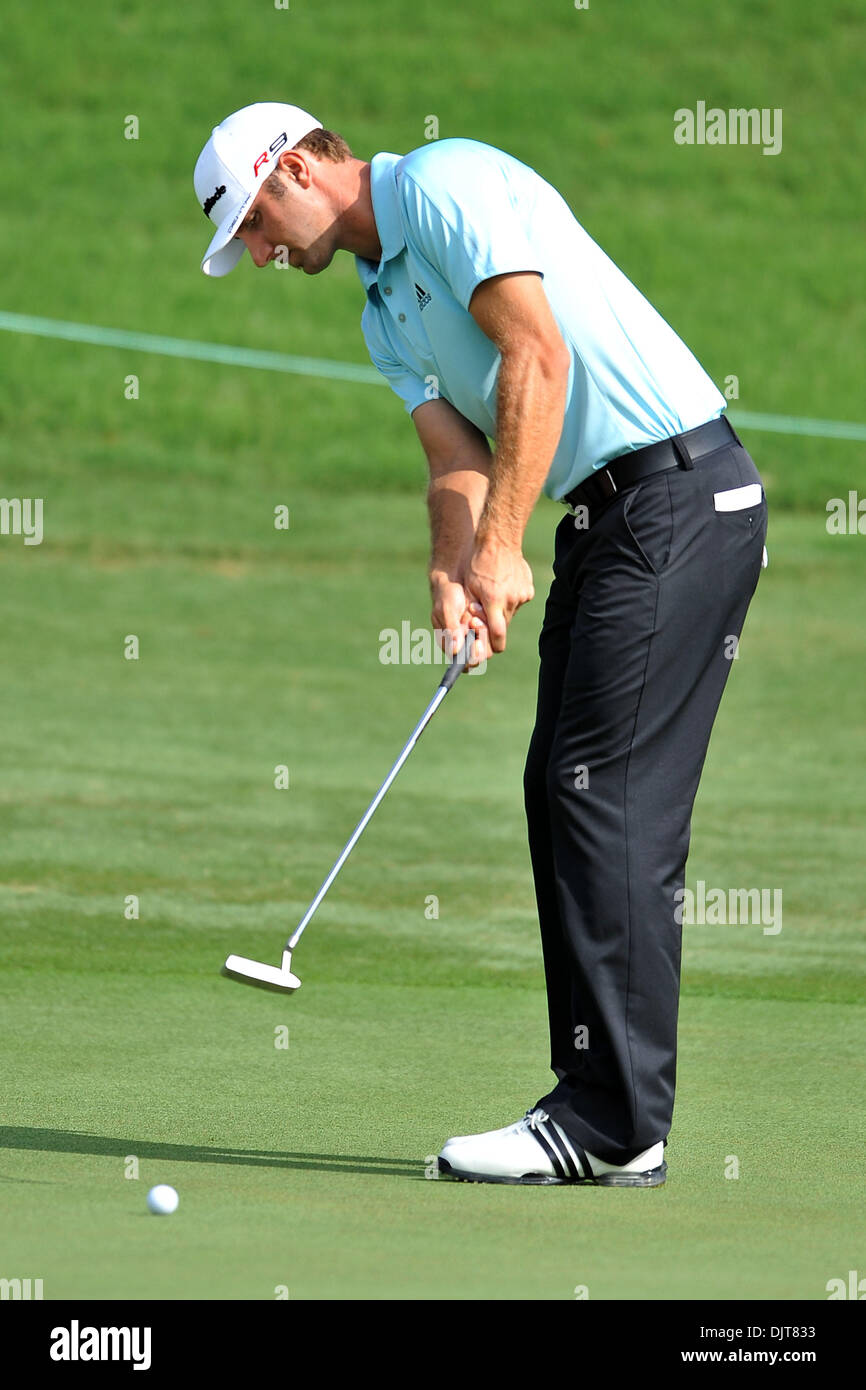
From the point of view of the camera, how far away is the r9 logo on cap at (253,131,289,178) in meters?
4.29

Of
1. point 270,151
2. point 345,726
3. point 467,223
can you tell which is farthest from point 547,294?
point 345,726

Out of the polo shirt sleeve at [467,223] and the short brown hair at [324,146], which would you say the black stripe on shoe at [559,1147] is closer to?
the polo shirt sleeve at [467,223]

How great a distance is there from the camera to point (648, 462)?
4230 millimetres

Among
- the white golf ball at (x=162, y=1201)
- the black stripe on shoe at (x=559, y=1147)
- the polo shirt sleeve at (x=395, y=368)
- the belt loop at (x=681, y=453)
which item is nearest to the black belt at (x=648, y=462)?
Result: the belt loop at (x=681, y=453)

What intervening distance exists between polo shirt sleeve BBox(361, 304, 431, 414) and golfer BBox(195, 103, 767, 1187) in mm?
271

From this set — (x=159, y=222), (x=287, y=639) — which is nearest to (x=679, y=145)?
(x=159, y=222)

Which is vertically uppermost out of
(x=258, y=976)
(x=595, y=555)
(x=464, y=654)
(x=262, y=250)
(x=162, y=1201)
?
(x=262, y=250)

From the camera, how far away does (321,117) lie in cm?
2581

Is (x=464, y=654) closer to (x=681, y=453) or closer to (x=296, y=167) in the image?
(x=681, y=453)

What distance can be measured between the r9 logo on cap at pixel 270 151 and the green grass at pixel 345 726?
1.96 m

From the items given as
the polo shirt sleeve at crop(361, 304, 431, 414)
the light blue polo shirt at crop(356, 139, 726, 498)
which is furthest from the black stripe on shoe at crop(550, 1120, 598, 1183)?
the polo shirt sleeve at crop(361, 304, 431, 414)

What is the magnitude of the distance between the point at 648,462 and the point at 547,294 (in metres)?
0.38

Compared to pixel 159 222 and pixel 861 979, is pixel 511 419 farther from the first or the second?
pixel 159 222

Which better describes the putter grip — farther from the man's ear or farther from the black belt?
the man's ear
